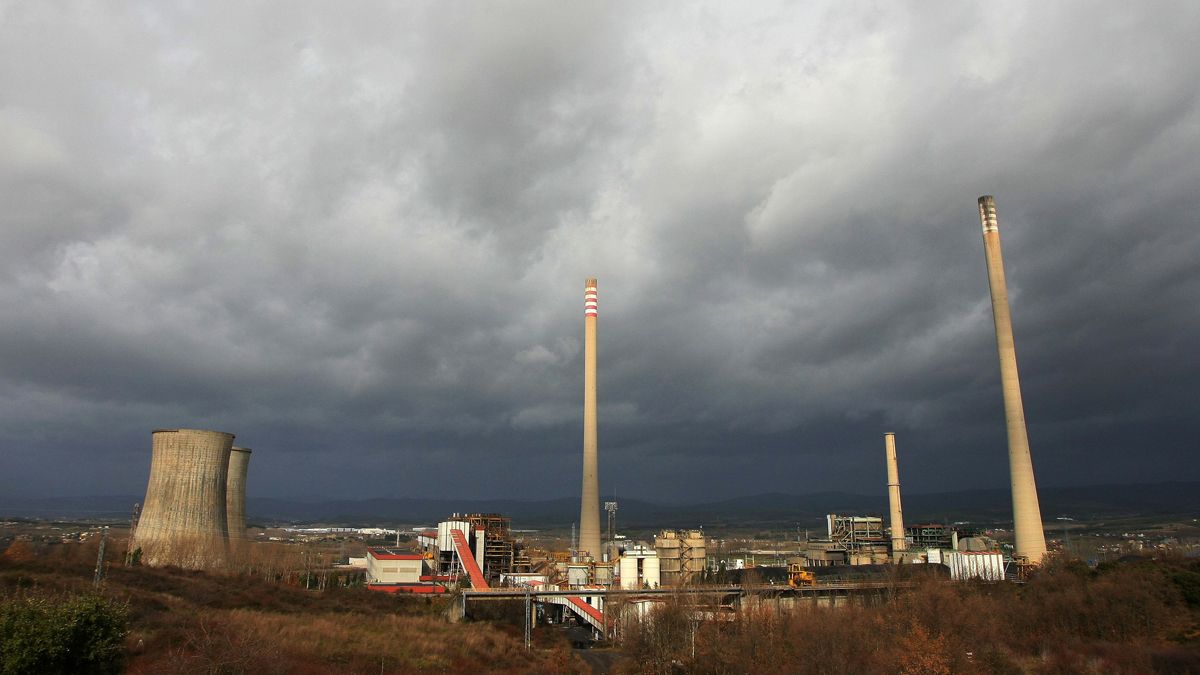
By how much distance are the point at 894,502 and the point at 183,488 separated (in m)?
58.7

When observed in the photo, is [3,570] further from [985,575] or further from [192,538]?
[985,575]

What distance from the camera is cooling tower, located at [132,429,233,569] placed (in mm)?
38750

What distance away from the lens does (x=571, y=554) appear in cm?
6128

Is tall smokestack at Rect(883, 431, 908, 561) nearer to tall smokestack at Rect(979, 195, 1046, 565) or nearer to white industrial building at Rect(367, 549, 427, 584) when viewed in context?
tall smokestack at Rect(979, 195, 1046, 565)

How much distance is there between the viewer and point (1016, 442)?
49688mm

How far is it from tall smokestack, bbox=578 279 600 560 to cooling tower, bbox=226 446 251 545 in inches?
998

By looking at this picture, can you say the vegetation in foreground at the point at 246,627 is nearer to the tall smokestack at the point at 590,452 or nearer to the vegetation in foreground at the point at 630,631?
the vegetation in foreground at the point at 630,631

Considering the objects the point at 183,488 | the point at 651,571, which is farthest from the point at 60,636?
the point at 651,571

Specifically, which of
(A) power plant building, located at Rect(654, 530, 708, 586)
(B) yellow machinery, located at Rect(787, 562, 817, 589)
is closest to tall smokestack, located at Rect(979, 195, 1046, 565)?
(B) yellow machinery, located at Rect(787, 562, 817, 589)

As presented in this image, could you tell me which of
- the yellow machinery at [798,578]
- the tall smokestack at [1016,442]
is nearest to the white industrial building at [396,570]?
the yellow machinery at [798,578]

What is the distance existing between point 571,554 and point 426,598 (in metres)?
16.1

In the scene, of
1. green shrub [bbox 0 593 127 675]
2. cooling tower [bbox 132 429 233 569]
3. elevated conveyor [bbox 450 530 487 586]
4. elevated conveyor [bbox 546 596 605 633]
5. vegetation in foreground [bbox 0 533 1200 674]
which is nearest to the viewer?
green shrub [bbox 0 593 127 675]

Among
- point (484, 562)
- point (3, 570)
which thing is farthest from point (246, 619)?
point (484, 562)

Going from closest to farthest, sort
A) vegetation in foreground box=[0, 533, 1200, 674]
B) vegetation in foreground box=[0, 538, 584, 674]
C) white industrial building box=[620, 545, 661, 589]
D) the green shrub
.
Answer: the green shrub → vegetation in foreground box=[0, 538, 584, 674] → vegetation in foreground box=[0, 533, 1200, 674] → white industrial building box=[620, 545, 661, 589]
